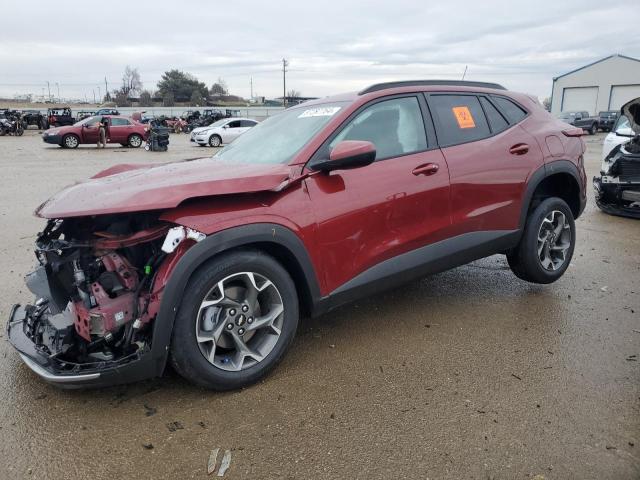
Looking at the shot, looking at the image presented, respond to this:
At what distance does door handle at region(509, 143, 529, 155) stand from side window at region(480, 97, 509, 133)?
18 cm

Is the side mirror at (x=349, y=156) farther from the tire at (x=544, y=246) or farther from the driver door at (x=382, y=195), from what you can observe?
the tire at (x=544, y=246)

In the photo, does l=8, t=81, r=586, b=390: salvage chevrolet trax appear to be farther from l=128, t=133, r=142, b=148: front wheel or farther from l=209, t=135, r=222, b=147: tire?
l=128, t=133, r=142, b=148: front wheel

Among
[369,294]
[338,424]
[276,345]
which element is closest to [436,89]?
[369,294]

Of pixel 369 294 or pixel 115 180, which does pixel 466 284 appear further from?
pixel 115 180

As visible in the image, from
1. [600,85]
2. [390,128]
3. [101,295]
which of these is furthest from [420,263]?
[600,85]

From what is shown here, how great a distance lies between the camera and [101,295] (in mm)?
2744

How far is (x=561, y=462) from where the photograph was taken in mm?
2381

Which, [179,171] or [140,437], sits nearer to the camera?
[140,437]

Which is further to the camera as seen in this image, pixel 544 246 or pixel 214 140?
pixel 214 140

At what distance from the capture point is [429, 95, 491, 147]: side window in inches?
152

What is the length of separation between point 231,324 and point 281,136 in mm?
1534

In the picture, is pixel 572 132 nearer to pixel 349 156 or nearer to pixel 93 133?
pixel 349 156

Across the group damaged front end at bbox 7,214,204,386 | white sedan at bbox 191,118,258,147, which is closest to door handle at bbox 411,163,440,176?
damaged front end at bbox 7,214,204,386

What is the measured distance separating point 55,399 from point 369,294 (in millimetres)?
2010
